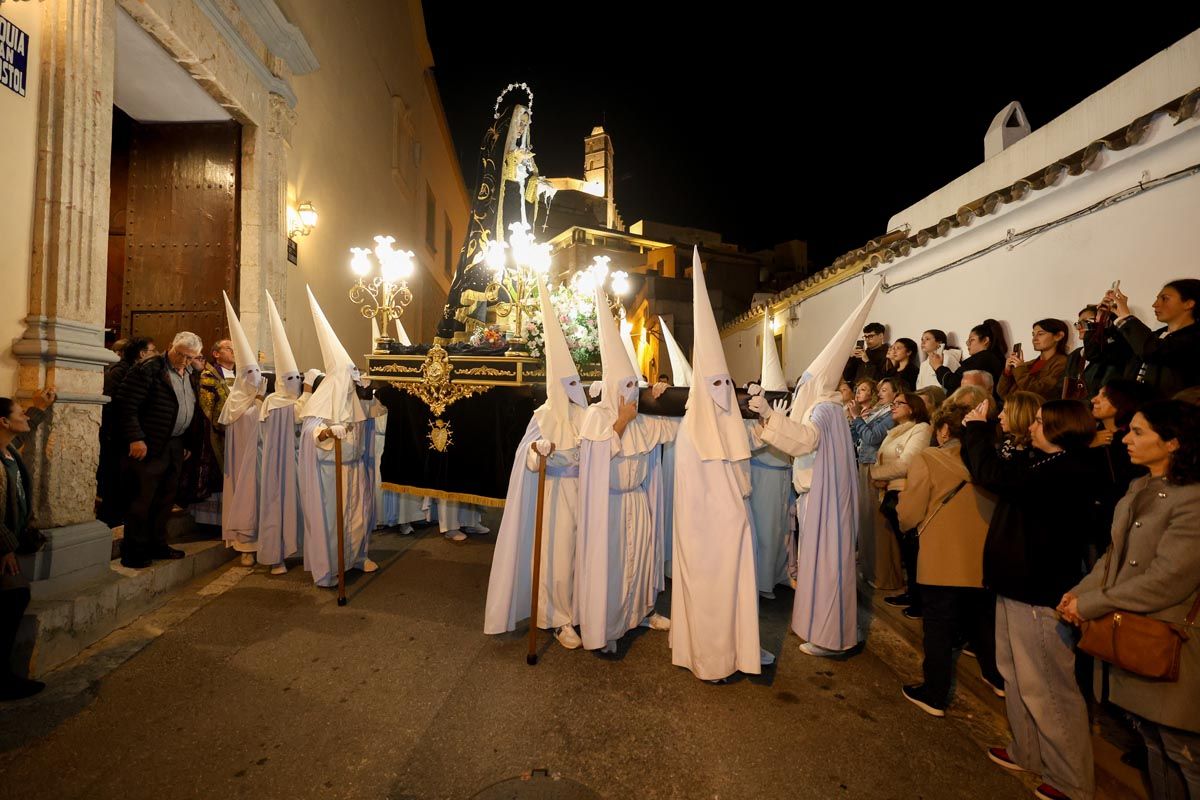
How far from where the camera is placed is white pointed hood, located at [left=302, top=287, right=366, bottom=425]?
196 inches

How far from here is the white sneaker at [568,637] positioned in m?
Answer: 3.93

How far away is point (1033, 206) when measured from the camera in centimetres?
571

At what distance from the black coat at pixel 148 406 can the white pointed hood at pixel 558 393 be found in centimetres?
343

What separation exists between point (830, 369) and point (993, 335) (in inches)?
108

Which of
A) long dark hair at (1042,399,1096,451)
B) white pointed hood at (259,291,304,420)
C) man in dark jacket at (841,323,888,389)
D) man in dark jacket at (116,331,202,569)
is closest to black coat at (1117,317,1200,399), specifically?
long dark hair at (1042,399,1096,451)

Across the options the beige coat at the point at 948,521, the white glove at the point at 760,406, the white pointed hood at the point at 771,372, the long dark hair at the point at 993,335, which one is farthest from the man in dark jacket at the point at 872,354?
the beige coat at the point at 948,521

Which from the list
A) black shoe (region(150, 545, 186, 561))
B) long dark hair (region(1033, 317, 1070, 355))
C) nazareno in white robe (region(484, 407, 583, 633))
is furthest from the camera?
black shoe (region(150, 545, 186, 561))

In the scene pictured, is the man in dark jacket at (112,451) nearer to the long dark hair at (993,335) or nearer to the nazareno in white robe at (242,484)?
the nazareno in white robe at (242,484)

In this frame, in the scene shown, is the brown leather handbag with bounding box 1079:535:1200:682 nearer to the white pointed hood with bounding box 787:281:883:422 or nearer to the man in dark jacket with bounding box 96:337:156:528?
the white pointed hood with bounding box 787:281:883:422

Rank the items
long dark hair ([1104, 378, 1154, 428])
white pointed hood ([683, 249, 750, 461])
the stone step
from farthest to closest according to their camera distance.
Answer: white pointed hood ([683, 249, 750, 461]), the stone step, long dark hair ([1104, 378, 1154, 428])

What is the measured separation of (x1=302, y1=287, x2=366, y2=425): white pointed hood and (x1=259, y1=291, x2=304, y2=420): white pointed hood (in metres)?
0.44

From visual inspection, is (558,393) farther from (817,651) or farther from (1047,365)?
(1047,365)

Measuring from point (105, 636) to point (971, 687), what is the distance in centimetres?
565

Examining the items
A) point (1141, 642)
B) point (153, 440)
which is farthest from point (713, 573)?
point (153, 440)
